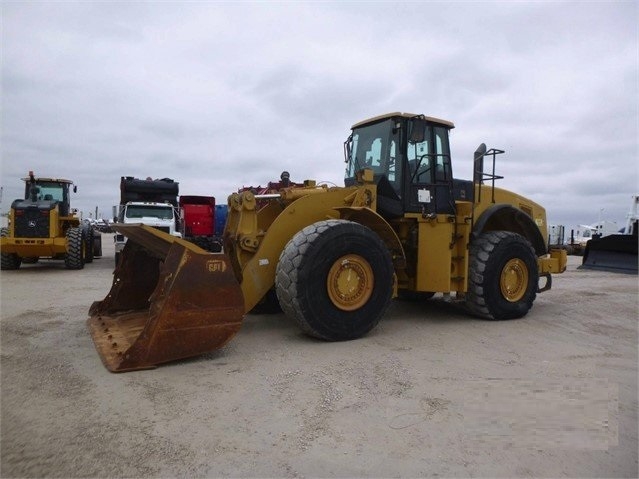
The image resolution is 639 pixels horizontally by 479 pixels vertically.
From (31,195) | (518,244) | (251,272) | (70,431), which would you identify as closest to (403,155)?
(518,244)

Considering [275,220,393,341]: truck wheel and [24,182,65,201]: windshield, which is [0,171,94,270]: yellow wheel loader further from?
[275,220,393,341]: truck wheel

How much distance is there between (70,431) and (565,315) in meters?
6.74

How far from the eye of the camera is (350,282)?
510 centimetres

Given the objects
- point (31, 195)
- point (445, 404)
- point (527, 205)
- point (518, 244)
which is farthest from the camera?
point (31, 195)

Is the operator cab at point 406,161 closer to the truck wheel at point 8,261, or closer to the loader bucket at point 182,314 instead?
the loader bucket at point 182,314

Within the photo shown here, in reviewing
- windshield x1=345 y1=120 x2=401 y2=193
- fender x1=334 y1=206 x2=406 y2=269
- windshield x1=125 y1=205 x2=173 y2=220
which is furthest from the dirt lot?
windshield x1=125 y1=205 x2=173 y2=220

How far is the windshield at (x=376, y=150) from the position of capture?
6.20 m

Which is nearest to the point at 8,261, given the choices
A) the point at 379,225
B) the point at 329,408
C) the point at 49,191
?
the point at 49,191

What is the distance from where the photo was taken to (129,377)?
3.79 meters

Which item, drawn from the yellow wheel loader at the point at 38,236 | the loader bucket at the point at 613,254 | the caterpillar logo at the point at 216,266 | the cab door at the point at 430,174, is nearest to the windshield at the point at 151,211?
the yellow wheel loader at the point at 38,236

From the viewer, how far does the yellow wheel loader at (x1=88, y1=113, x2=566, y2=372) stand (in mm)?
4180

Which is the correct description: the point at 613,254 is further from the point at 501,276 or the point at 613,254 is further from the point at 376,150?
the point at 376,150

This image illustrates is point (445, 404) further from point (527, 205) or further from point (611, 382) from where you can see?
point (527, 205)

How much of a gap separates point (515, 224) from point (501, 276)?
4.39 feet
